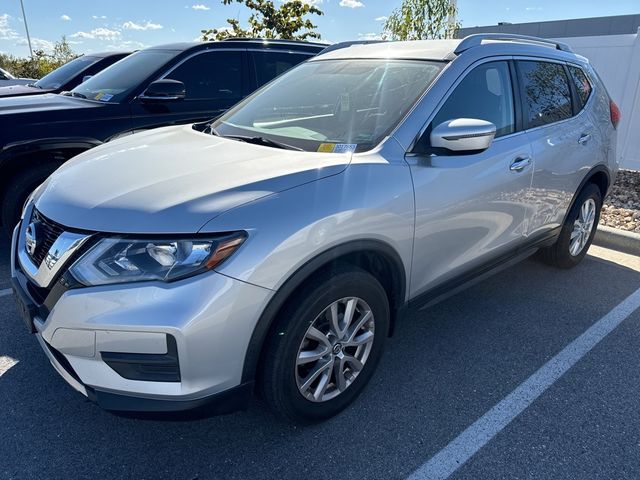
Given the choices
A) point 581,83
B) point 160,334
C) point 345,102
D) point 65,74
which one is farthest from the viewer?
point 65,74

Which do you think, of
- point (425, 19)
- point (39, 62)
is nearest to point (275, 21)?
point (425, 19)

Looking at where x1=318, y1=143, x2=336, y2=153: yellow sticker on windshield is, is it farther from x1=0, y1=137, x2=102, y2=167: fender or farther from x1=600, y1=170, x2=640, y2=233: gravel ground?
x1=600, y1=170, x2=640, y2=233: gravel ground

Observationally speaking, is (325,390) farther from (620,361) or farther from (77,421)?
(620,361)

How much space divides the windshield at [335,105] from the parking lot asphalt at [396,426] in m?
1.36

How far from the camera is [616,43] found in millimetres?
7301

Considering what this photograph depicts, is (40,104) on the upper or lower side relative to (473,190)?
upper

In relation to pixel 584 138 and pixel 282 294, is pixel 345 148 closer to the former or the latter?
pixel 282 294

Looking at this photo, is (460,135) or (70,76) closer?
(460,135)

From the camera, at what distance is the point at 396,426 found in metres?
2.44

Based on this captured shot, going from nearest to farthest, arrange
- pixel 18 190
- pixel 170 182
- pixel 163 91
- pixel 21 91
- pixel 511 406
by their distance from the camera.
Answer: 1. pixel 170 182
2. pixel 511 406
3. pixel 18 190
4. pixel 163 91
5. pixel 21 91

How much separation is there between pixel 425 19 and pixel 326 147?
29.2 ft

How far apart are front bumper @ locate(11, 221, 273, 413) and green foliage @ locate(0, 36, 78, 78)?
92.1 feet

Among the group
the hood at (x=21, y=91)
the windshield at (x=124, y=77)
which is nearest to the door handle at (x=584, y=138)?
the windshield at (x=124, y=77)

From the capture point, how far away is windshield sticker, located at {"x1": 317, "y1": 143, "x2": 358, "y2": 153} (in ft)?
7.98
